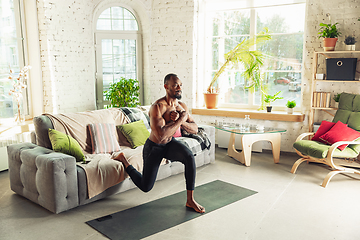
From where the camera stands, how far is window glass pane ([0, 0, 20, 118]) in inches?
188

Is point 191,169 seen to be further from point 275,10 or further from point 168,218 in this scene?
point 275,10

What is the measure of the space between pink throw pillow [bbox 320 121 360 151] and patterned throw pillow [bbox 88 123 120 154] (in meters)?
2.87

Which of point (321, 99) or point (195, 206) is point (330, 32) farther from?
point (195, 206)

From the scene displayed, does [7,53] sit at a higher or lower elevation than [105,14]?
lower

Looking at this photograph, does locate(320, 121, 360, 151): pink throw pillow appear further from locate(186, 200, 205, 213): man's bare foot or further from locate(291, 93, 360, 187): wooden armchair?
locate(186, 200, 205, 213): man's bare foot

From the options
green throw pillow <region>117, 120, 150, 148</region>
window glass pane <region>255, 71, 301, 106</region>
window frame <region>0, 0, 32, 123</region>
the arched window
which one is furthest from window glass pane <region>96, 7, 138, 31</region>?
window glass pane <region>255, 71, 301, 106</region>

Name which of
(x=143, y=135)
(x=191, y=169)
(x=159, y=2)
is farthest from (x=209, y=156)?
(x=159, y=2)

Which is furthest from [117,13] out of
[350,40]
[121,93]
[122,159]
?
[350,40]

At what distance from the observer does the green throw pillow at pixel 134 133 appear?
430 cm

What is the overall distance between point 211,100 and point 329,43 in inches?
86.7

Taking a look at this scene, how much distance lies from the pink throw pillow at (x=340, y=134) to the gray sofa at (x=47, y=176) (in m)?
2.74

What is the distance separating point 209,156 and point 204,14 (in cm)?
291

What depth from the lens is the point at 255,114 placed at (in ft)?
18.4

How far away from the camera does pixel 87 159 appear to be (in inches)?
143
